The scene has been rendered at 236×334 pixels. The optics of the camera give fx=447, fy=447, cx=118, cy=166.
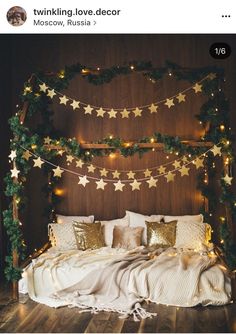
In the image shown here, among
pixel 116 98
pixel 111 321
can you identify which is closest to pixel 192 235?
pixel 111 321

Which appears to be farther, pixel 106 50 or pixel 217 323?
pixel 106 50

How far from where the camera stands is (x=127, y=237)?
618cm

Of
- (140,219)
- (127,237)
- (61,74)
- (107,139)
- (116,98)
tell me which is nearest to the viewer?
(107,139)

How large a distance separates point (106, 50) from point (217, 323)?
171 inches

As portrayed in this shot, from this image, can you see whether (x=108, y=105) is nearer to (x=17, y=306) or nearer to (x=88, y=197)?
(x=88, y=197)

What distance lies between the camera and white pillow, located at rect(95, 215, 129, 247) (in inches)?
252

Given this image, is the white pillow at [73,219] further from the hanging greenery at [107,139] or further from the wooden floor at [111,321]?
the wooden floor at [111,321]

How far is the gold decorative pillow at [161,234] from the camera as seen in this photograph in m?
6.09

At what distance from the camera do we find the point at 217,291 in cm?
495

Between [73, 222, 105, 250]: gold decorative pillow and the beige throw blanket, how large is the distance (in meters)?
0.89
